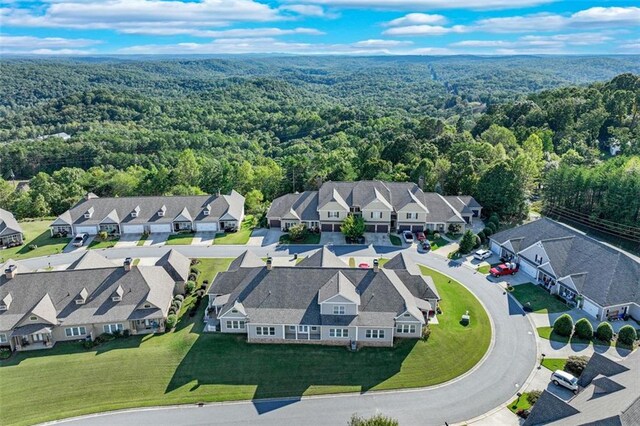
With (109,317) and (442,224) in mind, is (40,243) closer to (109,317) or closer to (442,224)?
(109,317)

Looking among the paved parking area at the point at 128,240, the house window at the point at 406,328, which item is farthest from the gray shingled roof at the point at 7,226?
the house window at the point at 406,328

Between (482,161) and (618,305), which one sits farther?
(482,161)

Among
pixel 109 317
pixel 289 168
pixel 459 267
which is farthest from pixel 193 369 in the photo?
pixel 289 168

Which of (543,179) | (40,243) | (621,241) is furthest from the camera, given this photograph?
(543,179)

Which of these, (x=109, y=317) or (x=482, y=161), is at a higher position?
(x=482, y=161)

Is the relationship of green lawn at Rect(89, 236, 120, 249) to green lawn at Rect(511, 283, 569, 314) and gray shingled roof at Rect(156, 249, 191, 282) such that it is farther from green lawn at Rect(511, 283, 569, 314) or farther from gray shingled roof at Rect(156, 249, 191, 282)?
green lawn at Rect(511, 283, 569, 314)

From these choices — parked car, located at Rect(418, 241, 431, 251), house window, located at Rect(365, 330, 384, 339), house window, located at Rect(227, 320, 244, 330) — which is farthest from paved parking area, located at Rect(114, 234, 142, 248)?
parked car, located at Rect(418, 241, 431, 251)
